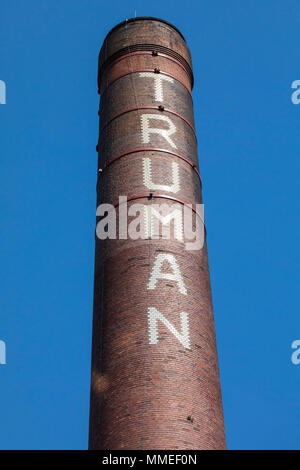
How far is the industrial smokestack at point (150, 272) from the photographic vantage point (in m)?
14.2

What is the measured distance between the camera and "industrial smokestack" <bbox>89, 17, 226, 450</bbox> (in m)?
14.2

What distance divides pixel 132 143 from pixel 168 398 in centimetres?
761

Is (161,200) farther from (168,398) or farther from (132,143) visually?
(168,398)

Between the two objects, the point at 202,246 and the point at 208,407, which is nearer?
the point at 208,407

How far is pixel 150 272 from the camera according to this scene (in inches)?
640

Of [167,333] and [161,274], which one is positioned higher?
[161,274]

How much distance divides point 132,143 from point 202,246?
3.49 metres
